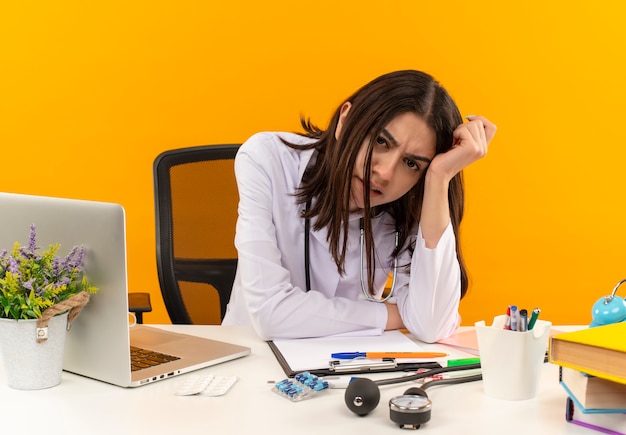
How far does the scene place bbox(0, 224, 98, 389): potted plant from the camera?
1.15 metres

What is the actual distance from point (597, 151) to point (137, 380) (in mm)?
2416

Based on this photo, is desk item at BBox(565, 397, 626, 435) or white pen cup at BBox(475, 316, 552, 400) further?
white pen cup at BBox(475, 316, 552, 400)

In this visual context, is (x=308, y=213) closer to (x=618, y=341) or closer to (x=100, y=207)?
(x=100, y=207)

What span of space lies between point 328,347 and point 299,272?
0.44 meters

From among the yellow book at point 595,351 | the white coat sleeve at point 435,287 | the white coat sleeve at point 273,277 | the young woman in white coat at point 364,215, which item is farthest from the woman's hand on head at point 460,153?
the yellow book at point 595,351

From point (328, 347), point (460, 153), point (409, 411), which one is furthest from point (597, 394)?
point (460, 153)

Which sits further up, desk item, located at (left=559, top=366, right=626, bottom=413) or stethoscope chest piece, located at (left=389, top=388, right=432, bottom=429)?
desk item, located at (left=559, top=366, right=626, bottom=413)

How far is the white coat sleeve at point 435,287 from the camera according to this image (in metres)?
1.58

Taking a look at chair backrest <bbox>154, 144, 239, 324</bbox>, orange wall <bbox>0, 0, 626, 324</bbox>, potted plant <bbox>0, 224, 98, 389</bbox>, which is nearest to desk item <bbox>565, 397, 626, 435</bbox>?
potted plant <bbox>0, 224, 98, 389</bbox>

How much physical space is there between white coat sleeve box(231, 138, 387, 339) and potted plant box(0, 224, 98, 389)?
44cm

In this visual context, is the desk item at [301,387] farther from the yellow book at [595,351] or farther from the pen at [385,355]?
the yellow book at [595,351]

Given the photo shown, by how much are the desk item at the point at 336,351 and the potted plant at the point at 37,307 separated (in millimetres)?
370

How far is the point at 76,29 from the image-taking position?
297 cm

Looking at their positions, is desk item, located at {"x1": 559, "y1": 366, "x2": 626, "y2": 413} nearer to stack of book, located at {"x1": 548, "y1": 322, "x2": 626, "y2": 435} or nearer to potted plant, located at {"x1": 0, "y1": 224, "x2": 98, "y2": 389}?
stack of book, located at {"x1": 548, "y1": 322, "x2": 626, "y2": 435}
